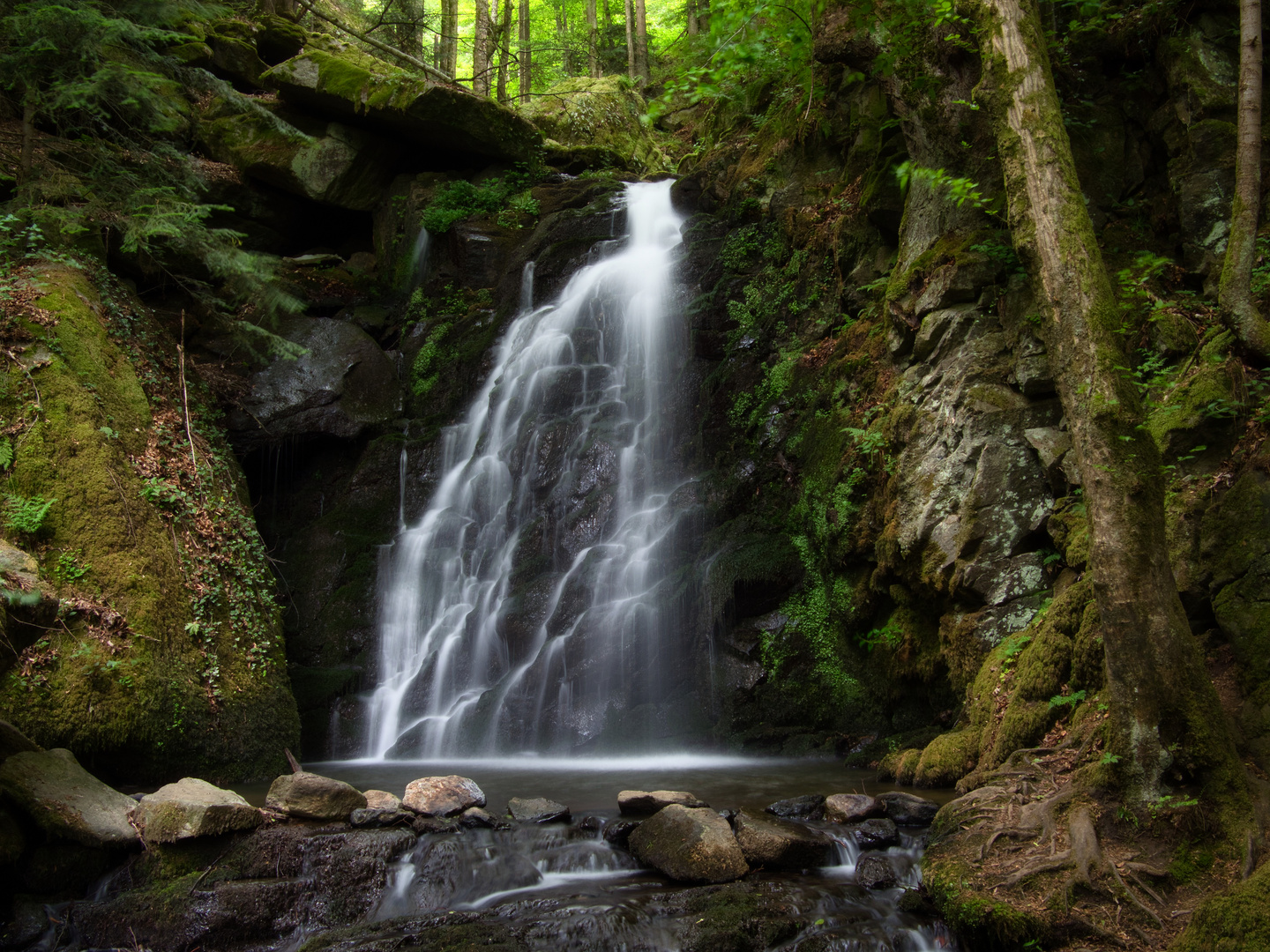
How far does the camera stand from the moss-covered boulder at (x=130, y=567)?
6.38m

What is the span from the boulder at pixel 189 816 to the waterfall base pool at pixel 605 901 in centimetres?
105

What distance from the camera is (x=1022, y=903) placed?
12.7ft

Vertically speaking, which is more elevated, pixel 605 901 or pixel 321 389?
pixel 321 389

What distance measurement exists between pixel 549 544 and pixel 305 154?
969 centimetres

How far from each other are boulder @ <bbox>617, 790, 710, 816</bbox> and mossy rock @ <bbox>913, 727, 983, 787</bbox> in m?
1.93

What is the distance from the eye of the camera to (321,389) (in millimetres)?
12578

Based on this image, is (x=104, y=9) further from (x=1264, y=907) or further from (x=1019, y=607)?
(x=1264, y=907)

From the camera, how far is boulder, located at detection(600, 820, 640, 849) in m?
5.31

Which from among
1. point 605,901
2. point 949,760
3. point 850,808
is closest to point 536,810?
point 605,901

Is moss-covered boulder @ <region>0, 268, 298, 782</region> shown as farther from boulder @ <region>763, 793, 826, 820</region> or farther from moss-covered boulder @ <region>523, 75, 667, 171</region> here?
moss-covered boulder @ <region>523, 75, 667, 171</region>

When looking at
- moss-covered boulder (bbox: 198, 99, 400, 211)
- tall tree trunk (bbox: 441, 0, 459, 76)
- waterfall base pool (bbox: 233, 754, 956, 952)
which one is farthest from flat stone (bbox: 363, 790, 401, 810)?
tall tree trunk (bbox: 441, 0, 459, 76)

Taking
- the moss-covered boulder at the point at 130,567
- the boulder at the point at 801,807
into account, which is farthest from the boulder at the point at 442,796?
the moss-covered boulder at the point at 130,567

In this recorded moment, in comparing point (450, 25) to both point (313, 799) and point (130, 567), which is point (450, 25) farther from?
point (313, 799)

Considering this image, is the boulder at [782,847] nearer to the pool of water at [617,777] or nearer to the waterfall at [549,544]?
the pool of water at [617,777]
